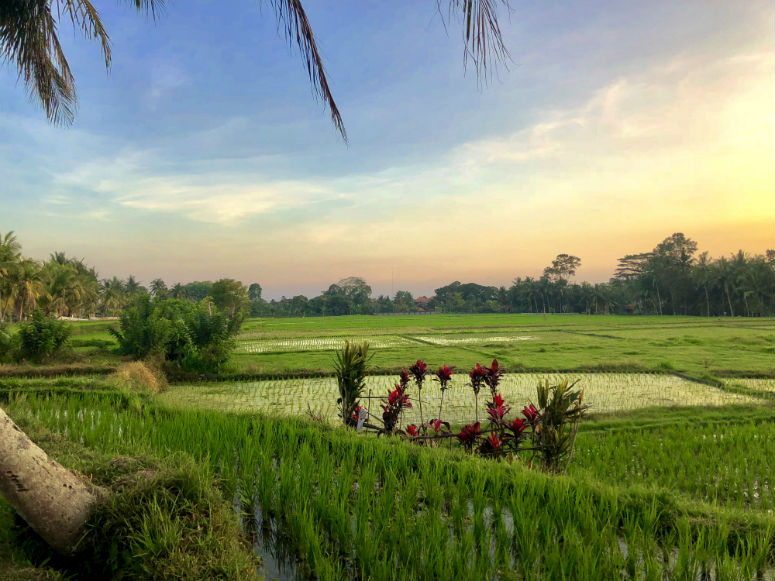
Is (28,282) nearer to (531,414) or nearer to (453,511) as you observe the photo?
(531,414)

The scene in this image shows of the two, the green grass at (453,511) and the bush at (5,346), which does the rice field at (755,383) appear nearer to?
the green grass at (453,511)

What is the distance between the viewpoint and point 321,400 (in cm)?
837

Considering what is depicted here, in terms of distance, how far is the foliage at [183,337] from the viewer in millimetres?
11141

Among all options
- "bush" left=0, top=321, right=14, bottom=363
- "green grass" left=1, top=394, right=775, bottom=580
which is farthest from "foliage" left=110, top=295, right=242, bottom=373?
"green grass" left=1, top=394, right=775, bottom=580

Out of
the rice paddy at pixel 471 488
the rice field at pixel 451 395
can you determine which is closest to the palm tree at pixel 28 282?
the rice field at pixel 451 395

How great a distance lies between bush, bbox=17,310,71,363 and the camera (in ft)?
36.1

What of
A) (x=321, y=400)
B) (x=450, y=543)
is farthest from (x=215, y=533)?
(x=321, y=400)

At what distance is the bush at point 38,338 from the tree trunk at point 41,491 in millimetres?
11328

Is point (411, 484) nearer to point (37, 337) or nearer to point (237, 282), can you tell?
point (37, 337)

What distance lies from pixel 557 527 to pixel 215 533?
74.4 inches

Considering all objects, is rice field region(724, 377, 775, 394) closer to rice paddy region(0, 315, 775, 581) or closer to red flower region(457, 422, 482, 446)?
rice paddy region(0, 315, 775, 581)

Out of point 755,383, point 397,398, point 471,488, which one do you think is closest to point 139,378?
point 397,398

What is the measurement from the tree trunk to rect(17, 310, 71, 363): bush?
11.3 meters

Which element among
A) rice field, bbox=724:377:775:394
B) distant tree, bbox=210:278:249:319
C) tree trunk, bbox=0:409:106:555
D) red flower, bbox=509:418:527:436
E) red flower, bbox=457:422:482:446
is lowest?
rice field, bbox=724:377:775:394
